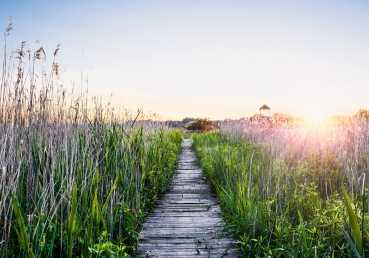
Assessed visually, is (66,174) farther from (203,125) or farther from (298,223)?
(203,125)

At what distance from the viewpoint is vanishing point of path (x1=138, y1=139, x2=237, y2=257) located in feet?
10.4

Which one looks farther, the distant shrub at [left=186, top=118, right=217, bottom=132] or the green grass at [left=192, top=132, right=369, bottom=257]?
the distant shrub at [left=186, top=118, right=217, bottom=132]

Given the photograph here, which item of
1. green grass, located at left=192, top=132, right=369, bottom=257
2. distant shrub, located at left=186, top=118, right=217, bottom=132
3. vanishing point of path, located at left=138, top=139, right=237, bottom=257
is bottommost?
vanishing point of path, located at left=138, top=139, right=237, bottom=257

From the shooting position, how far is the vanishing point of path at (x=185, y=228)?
3.16 meters

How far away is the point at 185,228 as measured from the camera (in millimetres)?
3787

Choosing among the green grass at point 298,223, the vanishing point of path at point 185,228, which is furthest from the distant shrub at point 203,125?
the green grass at point 298,223

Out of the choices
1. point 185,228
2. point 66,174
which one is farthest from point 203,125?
point 66,174

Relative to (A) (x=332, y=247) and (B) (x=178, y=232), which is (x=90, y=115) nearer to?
(B) (x=178, y=232)

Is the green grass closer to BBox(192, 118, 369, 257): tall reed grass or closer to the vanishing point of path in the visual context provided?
BBox(192, 118, 369, 257): tall reed grass

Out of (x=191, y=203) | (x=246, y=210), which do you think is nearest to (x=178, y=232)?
(x=246, y=210)

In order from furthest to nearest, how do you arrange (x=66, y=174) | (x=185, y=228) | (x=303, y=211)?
(x=185, y=228) < (x=303, y=211) < (x=66, y=174)

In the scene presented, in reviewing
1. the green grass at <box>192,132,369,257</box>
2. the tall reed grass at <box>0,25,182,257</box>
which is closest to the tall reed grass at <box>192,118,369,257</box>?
the green grass at <box>192,132,369,257</box>

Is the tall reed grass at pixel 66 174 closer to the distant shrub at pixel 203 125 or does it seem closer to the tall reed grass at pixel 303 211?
the tall reed grass at pixel 303 211

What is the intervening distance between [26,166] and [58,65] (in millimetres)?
1494
